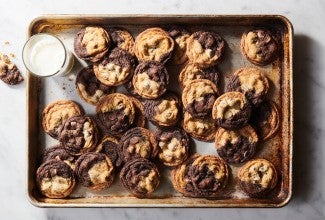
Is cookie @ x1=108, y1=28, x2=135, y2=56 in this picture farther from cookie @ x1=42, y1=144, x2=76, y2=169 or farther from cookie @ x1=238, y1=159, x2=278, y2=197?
cookie @ x1=238, y1=159, x2=278, y2=197

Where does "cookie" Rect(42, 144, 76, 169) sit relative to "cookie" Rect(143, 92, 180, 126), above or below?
below

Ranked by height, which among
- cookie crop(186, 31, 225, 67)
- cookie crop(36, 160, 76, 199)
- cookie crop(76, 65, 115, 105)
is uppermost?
cookie crop(186, 31, 225, 67)

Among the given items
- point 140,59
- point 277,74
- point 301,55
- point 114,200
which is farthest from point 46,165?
point 301,55

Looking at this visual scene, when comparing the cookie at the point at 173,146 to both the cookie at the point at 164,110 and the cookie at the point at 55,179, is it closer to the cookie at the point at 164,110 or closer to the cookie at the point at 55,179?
the cookie at the point at 164,110

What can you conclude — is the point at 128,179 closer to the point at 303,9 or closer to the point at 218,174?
the point at 218,174

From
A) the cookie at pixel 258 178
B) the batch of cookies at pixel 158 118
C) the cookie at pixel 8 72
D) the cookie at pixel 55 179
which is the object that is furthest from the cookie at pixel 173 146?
the cookie at pixel 8 72

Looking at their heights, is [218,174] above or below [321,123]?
below

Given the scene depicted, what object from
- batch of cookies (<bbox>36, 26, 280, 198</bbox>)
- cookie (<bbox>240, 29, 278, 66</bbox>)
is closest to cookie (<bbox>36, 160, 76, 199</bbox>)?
batch of cookies (<bbox>36, 26, 280, 198</bbox>)
